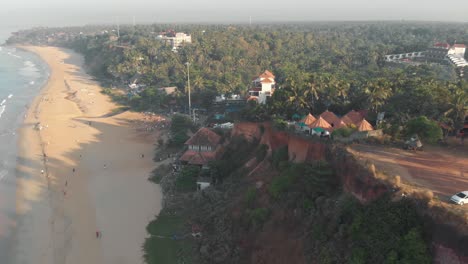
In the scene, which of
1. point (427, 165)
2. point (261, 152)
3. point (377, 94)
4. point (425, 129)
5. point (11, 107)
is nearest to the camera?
point (427, 165)

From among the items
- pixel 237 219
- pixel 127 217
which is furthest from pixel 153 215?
pixel 237 219

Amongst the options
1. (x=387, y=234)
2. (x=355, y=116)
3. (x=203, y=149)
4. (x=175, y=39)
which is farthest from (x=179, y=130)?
(x=175, y=39)

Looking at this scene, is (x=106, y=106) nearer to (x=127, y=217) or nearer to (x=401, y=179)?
(x=127, y=217)

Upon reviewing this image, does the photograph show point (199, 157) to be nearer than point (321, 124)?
No

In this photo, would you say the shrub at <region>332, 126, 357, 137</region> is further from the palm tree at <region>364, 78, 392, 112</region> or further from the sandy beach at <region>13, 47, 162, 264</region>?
the sandy beach at <region>13, 47, 162, 264</region>

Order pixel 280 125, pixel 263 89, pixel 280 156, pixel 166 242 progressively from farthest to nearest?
pixel 263 89, pixel 280 125, pixel 280 156, pixel 166 242

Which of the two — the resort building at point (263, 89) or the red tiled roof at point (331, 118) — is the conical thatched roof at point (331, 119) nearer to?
the red tiled roof at point (331, 118)

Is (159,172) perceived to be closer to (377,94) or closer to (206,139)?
(206,139)
